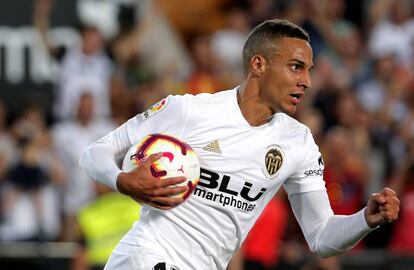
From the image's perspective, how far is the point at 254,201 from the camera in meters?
6.35

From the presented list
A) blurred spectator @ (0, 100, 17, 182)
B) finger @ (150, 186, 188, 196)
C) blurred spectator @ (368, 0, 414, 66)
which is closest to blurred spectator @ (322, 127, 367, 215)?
blurred spectator @ (368, 0, 414, 66)

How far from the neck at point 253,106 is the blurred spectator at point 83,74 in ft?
22.1

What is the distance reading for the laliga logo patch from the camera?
6.34 metres

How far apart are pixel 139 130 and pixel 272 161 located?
838 millimetres

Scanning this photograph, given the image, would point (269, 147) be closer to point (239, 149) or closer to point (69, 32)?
point (239, 149)

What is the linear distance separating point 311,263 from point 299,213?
4.56m

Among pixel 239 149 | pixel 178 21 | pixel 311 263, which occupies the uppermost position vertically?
pixel 178 21

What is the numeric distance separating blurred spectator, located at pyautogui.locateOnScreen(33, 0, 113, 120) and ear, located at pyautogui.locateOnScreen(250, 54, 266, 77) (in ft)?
22.1

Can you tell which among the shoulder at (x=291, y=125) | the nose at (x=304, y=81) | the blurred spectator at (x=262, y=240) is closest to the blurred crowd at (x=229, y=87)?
the blurred spectator at (x=262, y=240)

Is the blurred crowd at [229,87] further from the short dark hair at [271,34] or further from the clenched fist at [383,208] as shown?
the clenched fist at [383,208]

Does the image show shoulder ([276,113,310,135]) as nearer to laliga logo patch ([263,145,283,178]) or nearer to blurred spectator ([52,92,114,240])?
laliga logo patch ([263,145,283,178])

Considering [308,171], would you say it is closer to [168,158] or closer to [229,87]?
[168,158]

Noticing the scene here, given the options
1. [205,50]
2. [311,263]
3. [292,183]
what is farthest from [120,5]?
[292,183]

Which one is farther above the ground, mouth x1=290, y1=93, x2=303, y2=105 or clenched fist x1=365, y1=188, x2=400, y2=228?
mouth x1=290, y1=93, x2=303, y2=105
